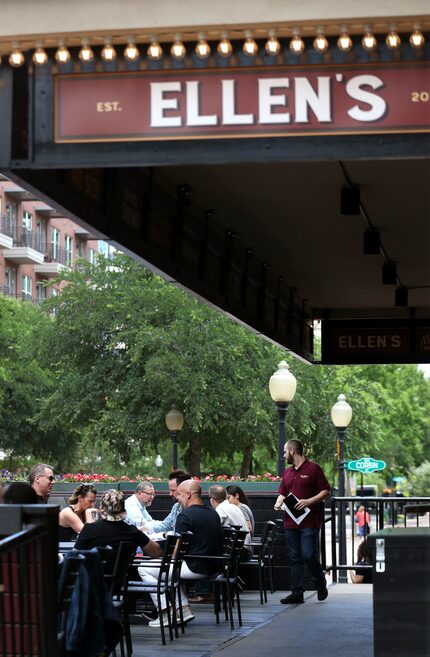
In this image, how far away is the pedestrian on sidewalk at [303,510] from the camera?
1538 cm

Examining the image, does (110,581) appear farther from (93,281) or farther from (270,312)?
(93,281)

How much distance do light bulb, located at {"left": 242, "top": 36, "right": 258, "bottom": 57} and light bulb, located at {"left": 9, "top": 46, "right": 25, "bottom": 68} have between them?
1294 millimetres

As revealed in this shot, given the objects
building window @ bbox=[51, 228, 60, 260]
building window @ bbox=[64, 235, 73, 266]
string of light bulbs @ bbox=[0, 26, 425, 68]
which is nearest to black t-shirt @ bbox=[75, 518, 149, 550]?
string of light bulbs @ bbox=[0, 26, 425, 68]

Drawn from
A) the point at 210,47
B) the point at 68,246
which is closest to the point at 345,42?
the point at 210,47

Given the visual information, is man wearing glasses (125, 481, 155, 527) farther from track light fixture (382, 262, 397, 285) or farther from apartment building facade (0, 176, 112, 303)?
apartment building facade (0, 176, 112, 303)

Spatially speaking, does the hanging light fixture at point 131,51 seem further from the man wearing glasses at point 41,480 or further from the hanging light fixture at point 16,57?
the man wearing glasses at point 41,480

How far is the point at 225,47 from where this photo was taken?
7.21 meters

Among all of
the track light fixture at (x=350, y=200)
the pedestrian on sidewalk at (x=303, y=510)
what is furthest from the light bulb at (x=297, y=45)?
the pedestrian on sidewalk at (x=303, y=510)

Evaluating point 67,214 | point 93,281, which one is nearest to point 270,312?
point 67,214

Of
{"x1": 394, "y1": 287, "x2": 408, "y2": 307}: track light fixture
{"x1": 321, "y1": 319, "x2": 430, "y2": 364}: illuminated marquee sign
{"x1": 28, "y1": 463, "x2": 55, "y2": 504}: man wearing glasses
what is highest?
{"x1": 394, "y1": 287, "x2": 408, "y2": 307}: track light fixture

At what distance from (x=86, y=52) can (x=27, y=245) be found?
248 feet

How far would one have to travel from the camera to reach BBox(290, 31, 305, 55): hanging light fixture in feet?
23.4

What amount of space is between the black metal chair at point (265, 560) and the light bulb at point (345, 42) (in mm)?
9874

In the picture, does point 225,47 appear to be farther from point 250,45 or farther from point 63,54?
point 63,54
